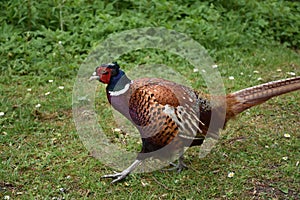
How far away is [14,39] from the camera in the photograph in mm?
6695

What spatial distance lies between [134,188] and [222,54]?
10.5 feet

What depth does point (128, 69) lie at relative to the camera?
6531 millimetres

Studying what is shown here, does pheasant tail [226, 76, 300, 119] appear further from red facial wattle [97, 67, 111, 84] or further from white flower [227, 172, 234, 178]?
red facial wattle [97, 67, 111, 84]

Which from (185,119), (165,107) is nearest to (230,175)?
(185,119)

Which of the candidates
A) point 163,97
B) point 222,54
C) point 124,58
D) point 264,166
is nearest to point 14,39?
point 124,58

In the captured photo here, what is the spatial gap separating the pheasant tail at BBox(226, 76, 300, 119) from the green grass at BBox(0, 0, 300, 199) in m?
0.53

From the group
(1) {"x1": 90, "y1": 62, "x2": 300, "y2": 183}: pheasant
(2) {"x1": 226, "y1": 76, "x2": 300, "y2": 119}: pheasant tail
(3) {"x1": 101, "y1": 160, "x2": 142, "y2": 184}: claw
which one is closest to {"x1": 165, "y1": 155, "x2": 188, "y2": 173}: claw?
(1) {"x1": 90, "y1": 62, "x2": 300, "y2": 183}: pheasant

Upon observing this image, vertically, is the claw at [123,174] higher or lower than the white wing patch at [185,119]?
lower

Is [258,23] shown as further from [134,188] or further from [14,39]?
[134,188]

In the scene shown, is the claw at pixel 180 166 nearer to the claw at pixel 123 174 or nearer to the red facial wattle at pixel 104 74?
the claw at pixel 123 174

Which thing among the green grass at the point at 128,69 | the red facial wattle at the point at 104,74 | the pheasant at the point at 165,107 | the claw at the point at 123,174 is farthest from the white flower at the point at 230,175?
the red facial wattle at the point at 104,74

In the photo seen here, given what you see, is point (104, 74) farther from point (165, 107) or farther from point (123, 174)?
point (123, 174)

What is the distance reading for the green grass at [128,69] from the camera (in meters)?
4.30

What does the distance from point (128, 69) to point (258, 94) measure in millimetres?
2466
